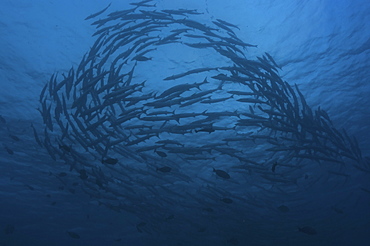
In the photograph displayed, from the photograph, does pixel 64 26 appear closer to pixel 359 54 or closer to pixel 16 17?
pixel 16 17

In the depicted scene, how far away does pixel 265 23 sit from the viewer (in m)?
11.4

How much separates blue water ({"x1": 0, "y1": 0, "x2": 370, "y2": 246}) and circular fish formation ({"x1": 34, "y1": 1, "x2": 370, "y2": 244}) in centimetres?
12

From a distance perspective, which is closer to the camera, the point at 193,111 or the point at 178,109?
the point at 178,109

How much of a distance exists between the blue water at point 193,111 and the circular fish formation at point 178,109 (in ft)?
0.41

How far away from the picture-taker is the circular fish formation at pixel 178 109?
866 centimetres

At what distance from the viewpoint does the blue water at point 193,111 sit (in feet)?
35.8

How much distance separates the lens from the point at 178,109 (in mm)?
15055

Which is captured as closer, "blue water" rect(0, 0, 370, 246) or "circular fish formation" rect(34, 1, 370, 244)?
"circular fish formation" rect(34, 1, 370, 244)

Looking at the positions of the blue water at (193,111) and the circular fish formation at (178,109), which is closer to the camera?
the circular fish formation at (178,109)

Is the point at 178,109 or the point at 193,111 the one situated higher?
the point at 193,111

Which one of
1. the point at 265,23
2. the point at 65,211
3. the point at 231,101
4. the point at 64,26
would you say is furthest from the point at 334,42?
the point at 65,211

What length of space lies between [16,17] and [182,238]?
29.2 m

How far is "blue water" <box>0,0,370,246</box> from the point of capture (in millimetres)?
10914

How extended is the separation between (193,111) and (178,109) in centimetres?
84
